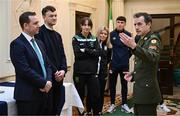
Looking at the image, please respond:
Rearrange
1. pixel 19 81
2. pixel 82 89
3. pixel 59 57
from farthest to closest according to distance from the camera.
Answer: pixel 82 89
pixel 59 57
pixel 19 81

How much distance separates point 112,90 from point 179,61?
14.6ft

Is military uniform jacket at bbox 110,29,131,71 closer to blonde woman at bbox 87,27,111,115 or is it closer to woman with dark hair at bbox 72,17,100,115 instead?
blonde woman at bbox 87,27,111,115

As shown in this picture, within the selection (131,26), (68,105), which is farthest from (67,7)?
(68,105)

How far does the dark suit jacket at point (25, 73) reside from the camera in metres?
2.53

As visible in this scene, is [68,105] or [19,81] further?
[68,105]

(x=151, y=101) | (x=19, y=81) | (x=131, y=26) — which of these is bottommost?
(x=151, y=101)

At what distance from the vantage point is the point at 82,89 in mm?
4168

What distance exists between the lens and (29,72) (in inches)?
99.1

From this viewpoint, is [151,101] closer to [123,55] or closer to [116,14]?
[123,55]

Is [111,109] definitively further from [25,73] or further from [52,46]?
[25,73]

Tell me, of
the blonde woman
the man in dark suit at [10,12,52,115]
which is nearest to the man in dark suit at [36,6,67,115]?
the man in dark suit at [10,12,52,115]

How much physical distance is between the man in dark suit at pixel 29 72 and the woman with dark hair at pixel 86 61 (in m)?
1.42

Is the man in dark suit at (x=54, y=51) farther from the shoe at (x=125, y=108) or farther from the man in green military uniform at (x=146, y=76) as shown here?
the shoe at (x=125, y=108)

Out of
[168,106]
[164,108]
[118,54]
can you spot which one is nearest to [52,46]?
[118,54]
